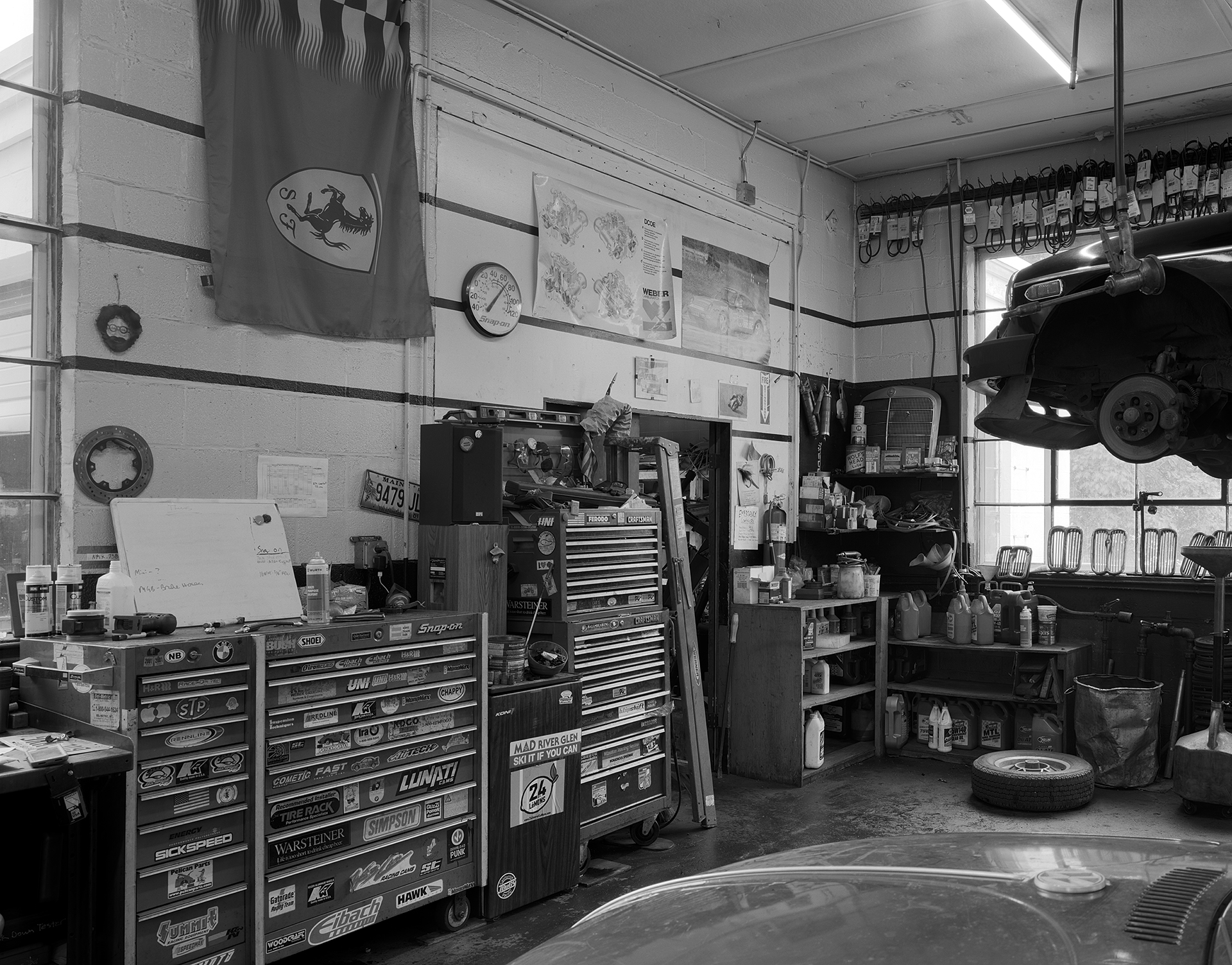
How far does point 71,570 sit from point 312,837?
1.09 m

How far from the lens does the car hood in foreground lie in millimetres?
1213

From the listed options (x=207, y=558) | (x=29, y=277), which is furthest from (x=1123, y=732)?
(x=29, y=277)

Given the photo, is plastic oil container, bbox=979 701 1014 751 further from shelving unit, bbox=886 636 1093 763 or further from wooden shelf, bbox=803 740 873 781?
wooden shelf, bbox=803 740 873 781

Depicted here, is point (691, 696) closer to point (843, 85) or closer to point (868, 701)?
point (868, 701)

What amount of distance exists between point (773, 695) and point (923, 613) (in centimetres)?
142

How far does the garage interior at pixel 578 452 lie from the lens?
9.57 ft

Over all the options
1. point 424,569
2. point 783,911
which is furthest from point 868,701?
point 783,911

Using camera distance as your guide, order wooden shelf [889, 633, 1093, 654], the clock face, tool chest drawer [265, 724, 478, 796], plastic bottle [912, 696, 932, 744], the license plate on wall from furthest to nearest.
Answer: plastic bottle [912, 696, 932, 744] < wooden shelf [889, 633, 1093, 654] < the clock face < the license plate on wall < tool chest drawer [265, 724, 478, 796]

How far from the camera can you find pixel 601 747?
14.5 feet

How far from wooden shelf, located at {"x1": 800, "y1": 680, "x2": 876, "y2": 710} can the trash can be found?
4.11ft

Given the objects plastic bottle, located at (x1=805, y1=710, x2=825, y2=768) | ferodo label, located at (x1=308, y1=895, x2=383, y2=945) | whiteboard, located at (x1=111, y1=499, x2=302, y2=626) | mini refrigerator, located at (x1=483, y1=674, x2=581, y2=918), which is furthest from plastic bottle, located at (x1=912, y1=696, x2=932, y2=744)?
whiteboard, located at (x1=111, y1=499, x2=302, y2=626)

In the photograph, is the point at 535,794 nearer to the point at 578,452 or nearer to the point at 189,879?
the point at 189,879

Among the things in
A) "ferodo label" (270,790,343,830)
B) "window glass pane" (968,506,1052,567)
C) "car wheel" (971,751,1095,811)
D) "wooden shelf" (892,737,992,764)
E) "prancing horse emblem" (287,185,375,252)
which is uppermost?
"prancing horse emblem" (287,185,375,252)

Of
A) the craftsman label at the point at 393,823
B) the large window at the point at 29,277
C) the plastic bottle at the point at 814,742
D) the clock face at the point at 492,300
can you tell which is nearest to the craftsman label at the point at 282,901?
the craftsman label at the point at 393,823
